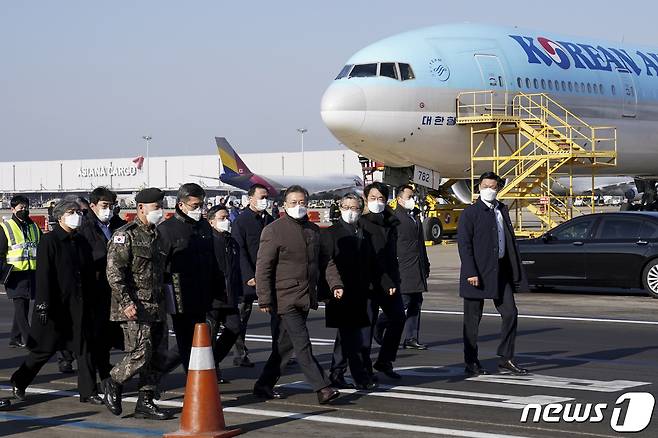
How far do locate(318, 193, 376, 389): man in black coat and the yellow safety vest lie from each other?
5042 mm

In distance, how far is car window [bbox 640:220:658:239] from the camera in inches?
795

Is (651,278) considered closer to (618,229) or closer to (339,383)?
(618,229)

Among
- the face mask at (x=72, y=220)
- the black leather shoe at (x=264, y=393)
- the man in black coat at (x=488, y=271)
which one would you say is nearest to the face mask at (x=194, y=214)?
the face mask at (x=72, y=220)

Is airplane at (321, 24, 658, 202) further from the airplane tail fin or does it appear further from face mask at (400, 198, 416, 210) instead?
the airplane tail fin

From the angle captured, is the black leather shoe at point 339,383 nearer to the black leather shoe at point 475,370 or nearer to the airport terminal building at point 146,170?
the black leather shoe at point 475,370

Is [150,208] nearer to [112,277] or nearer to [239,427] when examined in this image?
[112,277]

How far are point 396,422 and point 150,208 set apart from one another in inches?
102

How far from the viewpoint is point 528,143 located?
3150 centimetres

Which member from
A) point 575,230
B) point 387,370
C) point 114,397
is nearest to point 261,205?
point 387,370

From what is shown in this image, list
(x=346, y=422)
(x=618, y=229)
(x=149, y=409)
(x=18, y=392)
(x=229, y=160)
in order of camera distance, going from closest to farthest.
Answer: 1. (x=346, y=422)
2. (x=149, y=409)
3. (x=18, y=392)
4. (x=618, y=229)
5. (x=229, y=160)

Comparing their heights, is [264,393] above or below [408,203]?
below

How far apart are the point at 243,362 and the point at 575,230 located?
9.79m

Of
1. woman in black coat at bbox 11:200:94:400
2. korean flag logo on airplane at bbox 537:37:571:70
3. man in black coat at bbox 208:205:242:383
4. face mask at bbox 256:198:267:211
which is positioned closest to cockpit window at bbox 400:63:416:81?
korean flag logo on airplane at bbox 537:37:571:70

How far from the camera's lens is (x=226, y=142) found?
86.3 m
